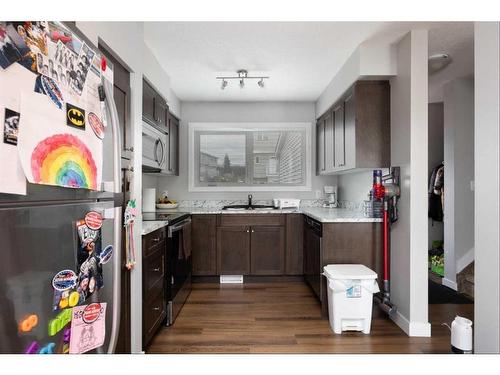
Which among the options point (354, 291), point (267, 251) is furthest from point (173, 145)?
point (354, 291)

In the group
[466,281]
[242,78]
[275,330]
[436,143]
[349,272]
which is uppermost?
[242,78]

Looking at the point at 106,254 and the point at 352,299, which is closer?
the point at 106,254

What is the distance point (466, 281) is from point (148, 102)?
13.0 ft

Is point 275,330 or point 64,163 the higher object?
point 64,163

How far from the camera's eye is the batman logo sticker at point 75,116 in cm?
96

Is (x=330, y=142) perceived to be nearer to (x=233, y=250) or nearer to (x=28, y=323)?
(x=233, y=250)

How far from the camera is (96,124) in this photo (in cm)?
112

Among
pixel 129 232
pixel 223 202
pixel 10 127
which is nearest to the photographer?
pixel 10 127

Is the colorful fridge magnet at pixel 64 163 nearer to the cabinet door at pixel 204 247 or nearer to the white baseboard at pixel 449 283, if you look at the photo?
the cabinet door at pixel 204 247

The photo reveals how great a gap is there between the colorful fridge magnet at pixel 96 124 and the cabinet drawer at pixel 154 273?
1.27 meters

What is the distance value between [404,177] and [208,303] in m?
2.31

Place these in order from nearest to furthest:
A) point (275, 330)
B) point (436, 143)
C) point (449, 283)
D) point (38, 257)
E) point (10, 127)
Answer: point (10, 127) < point (38, 257) < point (275, 330) < point (449, 283) < point (436, 143)

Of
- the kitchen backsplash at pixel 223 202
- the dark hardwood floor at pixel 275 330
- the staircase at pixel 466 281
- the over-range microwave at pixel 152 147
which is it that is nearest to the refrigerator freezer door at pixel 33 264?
the dark hardwood floor at pixel 275 330

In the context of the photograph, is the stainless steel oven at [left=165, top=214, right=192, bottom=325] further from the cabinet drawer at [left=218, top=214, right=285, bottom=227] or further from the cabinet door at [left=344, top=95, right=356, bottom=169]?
the cabinet door at [left=344, top=95, right=356, bottom=169]
